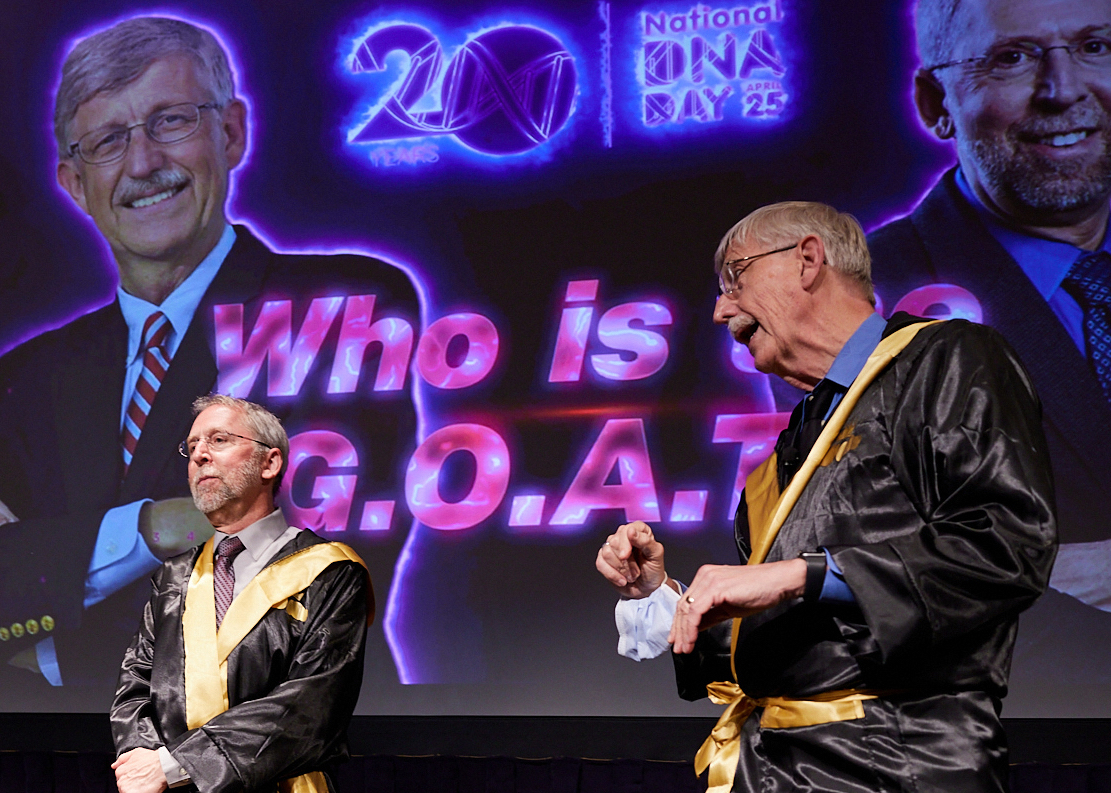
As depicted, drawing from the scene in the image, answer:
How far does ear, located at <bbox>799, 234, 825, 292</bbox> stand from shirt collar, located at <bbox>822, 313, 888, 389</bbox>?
0.10m

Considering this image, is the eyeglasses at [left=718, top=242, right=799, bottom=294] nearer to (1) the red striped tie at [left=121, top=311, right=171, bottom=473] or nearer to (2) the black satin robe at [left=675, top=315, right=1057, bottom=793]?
(2) the black satin robe at [left=675, top=315, right=1057, bottom=793]

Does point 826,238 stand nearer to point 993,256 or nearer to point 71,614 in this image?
point 993,256

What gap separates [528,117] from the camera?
3.73 metres

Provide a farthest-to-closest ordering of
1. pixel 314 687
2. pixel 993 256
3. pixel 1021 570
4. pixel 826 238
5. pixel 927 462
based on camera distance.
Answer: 1. pixel 993 256
2. pixel 314 687
3. pixel 826 238
4. pixel 927 462
5. pixel 1021 570

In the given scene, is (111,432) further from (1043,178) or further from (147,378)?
(1043,178)

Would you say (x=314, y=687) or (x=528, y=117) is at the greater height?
(x=528, y=117)

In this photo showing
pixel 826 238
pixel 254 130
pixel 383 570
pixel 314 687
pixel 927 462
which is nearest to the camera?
pixel 927 462

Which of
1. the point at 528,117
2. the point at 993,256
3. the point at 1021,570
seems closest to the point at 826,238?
the point at 1021,570

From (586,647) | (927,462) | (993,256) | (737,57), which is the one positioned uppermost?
(737,57)

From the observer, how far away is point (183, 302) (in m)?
3.93

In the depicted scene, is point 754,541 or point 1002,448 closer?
point 1002,448

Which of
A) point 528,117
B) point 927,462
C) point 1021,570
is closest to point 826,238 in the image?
point 927,462

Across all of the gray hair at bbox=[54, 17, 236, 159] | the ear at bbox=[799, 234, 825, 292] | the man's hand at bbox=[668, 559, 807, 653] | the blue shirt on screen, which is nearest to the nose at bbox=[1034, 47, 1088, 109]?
the blue shirt on screen

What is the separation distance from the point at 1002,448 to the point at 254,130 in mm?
3501
